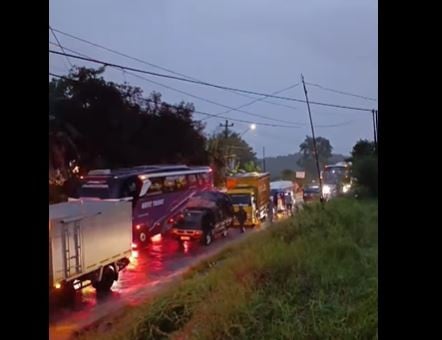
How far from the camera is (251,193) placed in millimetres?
1893

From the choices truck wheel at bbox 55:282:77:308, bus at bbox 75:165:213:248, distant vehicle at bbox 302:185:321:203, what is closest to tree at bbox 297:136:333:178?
distant vehicle at bbox 302:185:321:203

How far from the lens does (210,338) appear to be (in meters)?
1.60

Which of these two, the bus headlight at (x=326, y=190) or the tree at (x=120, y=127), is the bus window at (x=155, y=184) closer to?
the tree at (x=120, y=127)

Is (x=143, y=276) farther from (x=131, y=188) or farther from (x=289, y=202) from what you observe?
(x=289, y=202)

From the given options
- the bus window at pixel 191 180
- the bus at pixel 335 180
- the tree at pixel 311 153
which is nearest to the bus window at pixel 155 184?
the bus window at pixel 191 180

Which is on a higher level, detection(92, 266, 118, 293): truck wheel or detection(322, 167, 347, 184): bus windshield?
detection(322, 167, 347, 184): bus windshield

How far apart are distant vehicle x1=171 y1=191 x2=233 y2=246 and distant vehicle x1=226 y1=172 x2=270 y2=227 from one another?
0.05m

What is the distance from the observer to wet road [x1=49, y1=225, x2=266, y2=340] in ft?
5.26

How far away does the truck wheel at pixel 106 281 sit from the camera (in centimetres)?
166

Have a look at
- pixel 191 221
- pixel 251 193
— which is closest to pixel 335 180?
pixel 251 193

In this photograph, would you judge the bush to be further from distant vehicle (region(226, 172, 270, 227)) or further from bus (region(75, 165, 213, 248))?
bus (region(75, 165, 213, 248))

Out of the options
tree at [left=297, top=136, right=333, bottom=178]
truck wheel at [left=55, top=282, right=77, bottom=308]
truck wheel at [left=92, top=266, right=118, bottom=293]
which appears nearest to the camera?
truck wheel at [left=55, top=282, right=77, bottom=308]

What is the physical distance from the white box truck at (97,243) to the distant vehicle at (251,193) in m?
0.43
